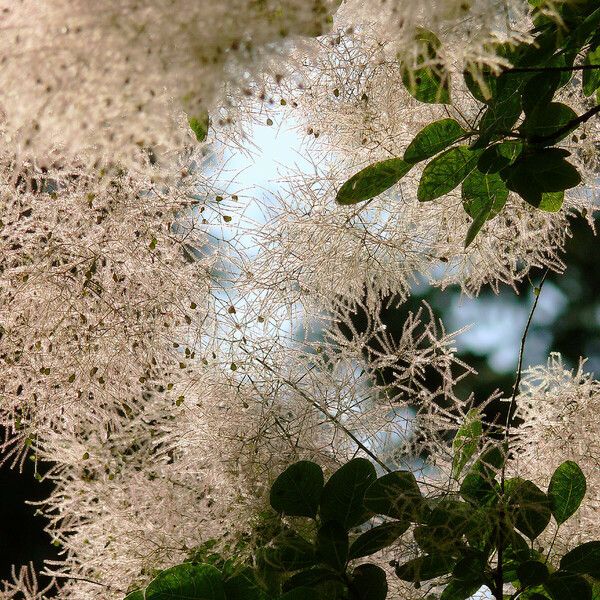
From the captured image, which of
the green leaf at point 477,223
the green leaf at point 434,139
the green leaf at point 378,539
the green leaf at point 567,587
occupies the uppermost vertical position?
the green leaf at point 434,139

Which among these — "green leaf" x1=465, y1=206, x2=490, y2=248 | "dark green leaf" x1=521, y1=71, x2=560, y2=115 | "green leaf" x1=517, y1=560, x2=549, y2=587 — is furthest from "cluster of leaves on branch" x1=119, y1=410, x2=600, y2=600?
"dark green leaf" x1=521, y1=71, x2=560, y2=115

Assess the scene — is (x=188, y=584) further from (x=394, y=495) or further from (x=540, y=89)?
(x=540, y=89)

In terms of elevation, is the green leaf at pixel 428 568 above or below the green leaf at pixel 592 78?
below

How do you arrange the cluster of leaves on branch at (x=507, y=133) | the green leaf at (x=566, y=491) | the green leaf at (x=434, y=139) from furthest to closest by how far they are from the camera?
the green leaf at (x=566, y=491), the green leaf at (x=434, y=139), the cluster of leaves on branch at (x=507, y=133)

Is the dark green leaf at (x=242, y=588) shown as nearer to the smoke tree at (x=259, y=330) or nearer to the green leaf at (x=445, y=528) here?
the smoke tree at (x=259, y=330)

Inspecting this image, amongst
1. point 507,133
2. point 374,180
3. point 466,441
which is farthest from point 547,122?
point 466,441

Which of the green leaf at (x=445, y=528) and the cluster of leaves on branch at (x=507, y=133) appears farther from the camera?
the green leaf at (x=445, y=528)

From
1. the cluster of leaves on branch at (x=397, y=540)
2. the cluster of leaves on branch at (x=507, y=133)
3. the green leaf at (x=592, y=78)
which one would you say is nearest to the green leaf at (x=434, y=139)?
the cluster of leaves on branch at (x=507, y=133)
